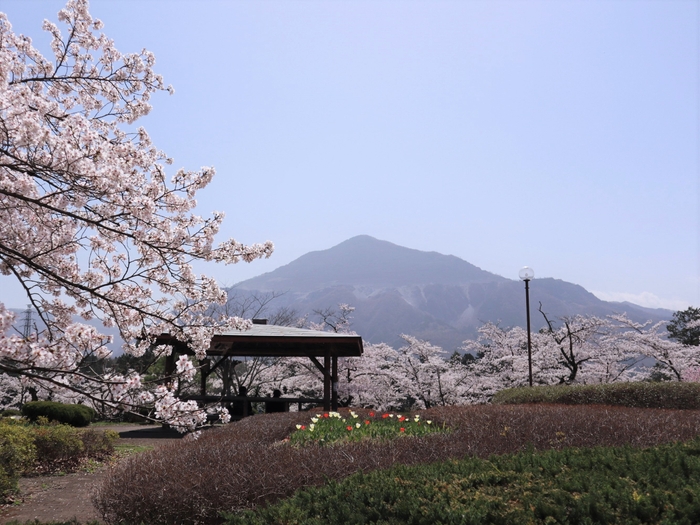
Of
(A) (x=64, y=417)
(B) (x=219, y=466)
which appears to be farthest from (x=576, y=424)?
(A) (x=64, y=417)

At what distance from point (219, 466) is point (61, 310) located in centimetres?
254

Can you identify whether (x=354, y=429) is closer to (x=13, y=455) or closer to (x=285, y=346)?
(x=13, y=455)

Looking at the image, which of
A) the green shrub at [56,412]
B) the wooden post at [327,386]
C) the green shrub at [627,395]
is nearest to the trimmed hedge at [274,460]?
the green shrub at [627,395]

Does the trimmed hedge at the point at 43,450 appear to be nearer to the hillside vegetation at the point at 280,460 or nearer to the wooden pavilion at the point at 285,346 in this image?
the wooden pavilion at the point at 285,346

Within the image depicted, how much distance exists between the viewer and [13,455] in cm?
794

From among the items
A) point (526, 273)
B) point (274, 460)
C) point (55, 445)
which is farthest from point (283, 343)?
point (274, 460)

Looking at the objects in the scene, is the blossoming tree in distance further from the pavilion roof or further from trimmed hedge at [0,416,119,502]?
the pavilion roof

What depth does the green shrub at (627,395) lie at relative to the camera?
460 inches

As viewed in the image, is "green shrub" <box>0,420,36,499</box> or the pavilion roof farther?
the pavilion roof

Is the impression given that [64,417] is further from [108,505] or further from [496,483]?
[496,483]

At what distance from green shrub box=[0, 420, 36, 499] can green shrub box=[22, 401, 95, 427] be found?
9041mm

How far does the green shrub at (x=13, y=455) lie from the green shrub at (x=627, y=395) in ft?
35.9

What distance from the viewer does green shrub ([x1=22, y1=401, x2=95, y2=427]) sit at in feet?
57.3

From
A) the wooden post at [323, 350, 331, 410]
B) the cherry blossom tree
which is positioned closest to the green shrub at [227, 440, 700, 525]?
the wooden post at [323, 350, 331, 410]
